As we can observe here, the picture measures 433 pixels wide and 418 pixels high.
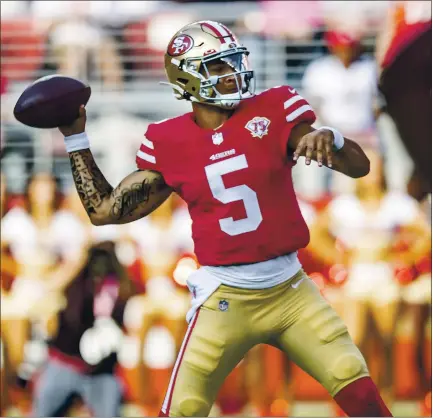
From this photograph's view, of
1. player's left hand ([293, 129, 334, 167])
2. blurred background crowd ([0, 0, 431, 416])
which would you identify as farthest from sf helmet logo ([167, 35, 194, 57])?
blurred background crowd ([0, 0, 431, 416])

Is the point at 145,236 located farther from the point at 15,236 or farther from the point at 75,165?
the point at 75,165

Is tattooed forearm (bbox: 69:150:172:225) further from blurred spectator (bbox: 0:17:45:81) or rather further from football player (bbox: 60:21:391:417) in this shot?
blurred spectator (bbox: 0:17:45:81)

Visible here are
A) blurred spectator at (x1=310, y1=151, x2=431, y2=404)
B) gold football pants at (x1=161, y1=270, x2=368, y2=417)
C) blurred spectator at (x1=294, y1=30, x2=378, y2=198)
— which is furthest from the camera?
blurred spectator at (x1=294, y1=30, x2=378, y2=198)

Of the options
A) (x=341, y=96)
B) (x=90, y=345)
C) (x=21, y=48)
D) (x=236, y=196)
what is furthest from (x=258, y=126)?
(x=21, y=48)

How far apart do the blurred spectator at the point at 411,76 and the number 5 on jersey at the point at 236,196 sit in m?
3.44

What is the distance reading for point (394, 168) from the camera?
7.09m

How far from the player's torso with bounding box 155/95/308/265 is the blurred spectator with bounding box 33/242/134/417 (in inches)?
84.6

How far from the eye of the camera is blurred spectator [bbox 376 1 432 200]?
718 cm

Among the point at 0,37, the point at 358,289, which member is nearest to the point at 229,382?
the point at 358,289

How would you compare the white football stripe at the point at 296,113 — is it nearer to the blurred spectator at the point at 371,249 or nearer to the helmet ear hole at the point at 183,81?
the helmet ear hole at the point at 183,81

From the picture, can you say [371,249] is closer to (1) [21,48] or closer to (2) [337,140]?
(1) [21,48]

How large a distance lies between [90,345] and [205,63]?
8.14 feet

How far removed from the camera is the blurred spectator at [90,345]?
5816 mm

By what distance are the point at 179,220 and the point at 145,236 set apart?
210 millimetres
